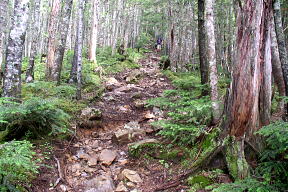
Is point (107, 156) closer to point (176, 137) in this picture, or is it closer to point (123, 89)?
point (176, 137)

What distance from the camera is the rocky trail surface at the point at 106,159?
4633 millimetres

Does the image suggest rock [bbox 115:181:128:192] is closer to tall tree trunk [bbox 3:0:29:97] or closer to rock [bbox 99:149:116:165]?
rock [bbox 99:149:116:165]

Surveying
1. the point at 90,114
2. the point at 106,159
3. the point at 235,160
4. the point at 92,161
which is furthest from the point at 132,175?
the point at 90,114

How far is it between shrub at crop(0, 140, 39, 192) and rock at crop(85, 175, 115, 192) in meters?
1.09

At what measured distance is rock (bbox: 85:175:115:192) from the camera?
4.59 m

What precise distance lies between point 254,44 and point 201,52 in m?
4.57

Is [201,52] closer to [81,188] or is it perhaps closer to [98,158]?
[98,158]

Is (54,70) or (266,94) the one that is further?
(54,70)

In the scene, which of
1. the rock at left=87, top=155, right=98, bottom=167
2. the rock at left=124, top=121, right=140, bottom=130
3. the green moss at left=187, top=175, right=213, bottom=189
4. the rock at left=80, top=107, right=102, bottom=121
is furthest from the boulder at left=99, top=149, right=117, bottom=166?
the green moss at left=187, top=175, right=213, bottom=189

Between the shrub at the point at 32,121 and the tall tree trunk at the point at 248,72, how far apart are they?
3.76 meters

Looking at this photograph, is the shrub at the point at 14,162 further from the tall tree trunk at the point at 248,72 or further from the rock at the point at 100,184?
the tall tree trunk at the point at 248,72

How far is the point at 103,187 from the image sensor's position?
15.2 ft

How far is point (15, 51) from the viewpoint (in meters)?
5.93

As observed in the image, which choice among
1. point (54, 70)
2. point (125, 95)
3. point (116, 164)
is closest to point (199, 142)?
point (116, 164)
